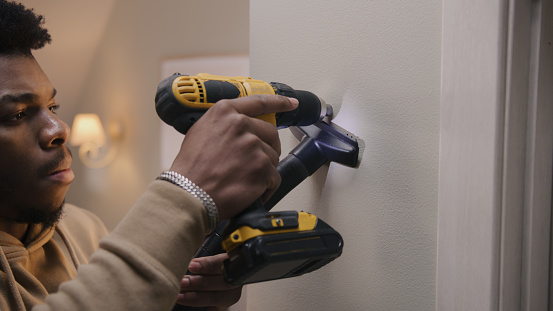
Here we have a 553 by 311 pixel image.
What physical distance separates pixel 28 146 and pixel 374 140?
0.72m

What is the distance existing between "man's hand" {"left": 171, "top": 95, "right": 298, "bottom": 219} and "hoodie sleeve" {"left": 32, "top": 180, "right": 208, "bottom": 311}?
38 mm

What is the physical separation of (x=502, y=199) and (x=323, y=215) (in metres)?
0.36

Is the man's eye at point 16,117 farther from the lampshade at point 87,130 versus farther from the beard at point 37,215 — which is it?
the lampshade at point 87,130

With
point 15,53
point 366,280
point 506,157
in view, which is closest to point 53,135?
point 15,53

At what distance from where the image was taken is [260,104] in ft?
2.06

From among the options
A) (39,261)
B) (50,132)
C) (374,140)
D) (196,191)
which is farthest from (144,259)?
(39,261)

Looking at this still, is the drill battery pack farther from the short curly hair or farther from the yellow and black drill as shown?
the short curly hair

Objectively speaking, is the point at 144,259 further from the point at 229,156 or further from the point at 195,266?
the point at 195,266

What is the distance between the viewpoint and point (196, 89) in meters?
0.61

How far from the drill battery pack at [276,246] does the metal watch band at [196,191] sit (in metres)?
0.04

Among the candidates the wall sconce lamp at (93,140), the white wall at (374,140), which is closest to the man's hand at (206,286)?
the white wall at (374,140)

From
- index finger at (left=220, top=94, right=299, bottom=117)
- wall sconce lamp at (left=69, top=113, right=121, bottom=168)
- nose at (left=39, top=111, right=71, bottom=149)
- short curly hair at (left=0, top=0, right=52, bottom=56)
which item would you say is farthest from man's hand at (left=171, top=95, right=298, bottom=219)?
wall sconce lamp at (left=69, top=113, right=121, bottom=168)

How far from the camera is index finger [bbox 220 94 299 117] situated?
61cm

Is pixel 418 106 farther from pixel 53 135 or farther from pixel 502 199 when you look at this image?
pixel 53 135
